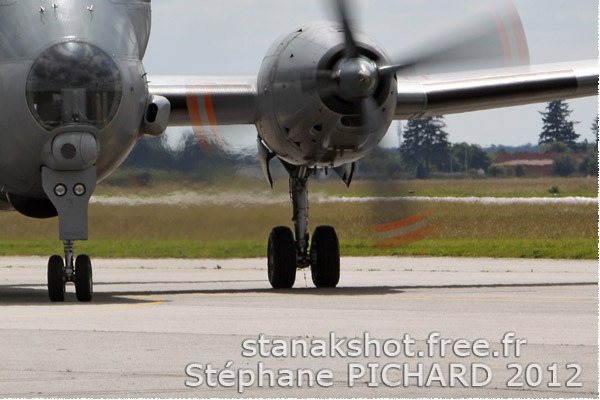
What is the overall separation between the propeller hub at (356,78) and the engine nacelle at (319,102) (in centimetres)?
13

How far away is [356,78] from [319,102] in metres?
0.80

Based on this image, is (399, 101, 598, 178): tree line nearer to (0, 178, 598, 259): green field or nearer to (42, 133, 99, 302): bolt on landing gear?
(0, 178, 598, 259): green field

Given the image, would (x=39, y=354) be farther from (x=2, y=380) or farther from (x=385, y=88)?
(x=385, y=88)

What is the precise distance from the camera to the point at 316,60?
66.0 feet

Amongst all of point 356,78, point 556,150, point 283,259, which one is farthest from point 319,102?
point 556,150

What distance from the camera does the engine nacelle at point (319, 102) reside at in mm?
20047

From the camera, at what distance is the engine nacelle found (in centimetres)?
2005

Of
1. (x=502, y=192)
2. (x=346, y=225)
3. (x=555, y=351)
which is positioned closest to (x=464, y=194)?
(x=502, y=192)

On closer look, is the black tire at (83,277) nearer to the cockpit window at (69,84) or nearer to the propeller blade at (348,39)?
the cockpit window at (69,84)

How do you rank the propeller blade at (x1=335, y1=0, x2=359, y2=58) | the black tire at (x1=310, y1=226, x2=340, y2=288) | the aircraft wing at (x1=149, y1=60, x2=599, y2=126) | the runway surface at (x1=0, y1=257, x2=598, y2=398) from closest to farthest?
1. the runway surface at (x1=0, y1=257, x2=598, y2=398)
2. the propeller blade at (x1=335, y1=0, x2=359, y2=58)
3. the aircraft wing at (x1=149, y1=60, x2=599, y2=126)
4. the black tire at (x1=310, y1=226, x2=340, y2=288)

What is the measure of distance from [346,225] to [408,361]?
109ft

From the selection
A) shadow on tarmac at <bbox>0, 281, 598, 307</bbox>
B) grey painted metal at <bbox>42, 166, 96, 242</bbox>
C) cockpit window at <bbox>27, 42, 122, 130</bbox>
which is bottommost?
shadow on tarmac at <bbox>0, 281, 598, 307</bbox>

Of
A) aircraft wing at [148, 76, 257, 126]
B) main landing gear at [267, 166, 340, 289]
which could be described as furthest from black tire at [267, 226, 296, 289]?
aircraft wing at [148, 76, 257, 126]

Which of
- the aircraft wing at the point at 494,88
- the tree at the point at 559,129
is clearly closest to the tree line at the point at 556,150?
the tree at the point at 559,129
